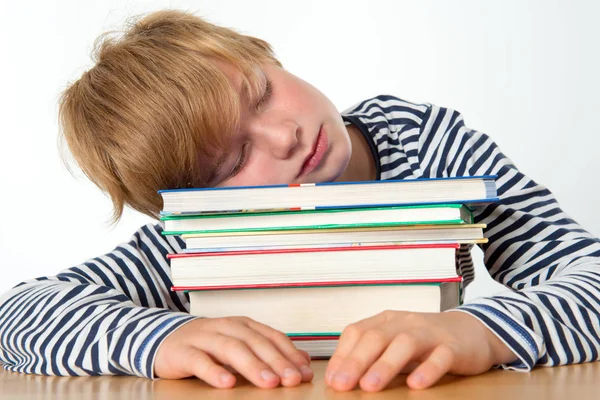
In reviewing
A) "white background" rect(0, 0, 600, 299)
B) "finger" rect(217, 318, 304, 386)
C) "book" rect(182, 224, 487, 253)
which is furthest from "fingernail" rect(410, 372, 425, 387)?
"white background" rect(0, 0, 600, 299)

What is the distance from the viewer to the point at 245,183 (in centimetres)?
111

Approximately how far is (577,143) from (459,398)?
2.08 meters

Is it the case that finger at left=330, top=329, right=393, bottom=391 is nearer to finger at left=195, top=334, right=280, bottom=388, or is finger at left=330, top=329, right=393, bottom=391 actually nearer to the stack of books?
finger at left=195, top=334, right=280, bottom=388

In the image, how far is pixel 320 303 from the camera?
2.70 feet

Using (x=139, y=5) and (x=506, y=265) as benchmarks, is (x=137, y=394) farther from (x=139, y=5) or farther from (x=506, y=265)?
(x=139, y=5)

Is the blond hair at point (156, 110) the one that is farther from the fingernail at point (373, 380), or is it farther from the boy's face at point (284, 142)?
the fingernail at point (373, 380)

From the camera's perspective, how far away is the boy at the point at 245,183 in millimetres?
668

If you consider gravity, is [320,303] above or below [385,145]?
below

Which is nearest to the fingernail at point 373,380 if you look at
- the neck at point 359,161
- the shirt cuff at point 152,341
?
the shirt cuff at point 152,341

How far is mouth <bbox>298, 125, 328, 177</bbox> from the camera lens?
110 centimetres

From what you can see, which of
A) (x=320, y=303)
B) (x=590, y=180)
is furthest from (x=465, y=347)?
(x=590, y=180)

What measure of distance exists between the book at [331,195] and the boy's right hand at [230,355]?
14 cm

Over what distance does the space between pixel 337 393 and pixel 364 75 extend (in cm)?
216

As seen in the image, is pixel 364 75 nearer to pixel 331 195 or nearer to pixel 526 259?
pixel 526 259
